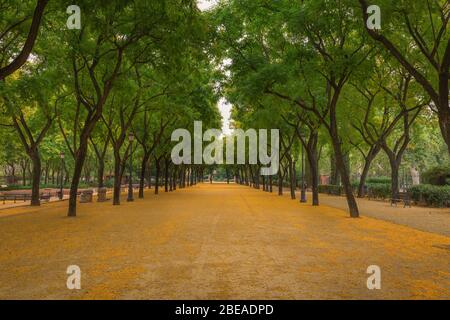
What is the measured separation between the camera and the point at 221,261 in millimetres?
9102

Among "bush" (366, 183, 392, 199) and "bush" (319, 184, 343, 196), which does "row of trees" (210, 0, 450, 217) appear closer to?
"bush" (366, 183, 392, 199)

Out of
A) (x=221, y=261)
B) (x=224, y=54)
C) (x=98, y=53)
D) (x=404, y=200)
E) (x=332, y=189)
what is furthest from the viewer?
(x=332, y=189)

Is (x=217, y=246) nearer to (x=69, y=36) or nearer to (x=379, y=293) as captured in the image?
(x=379, y=293)

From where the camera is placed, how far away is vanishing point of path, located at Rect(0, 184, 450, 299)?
6.75 m

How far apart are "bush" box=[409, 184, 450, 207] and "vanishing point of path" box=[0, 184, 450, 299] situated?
1273 cm

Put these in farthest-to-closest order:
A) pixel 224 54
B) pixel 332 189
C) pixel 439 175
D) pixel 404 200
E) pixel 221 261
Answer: pixel 332 189
pixel 439 175
pixel 404 200
pixel 224 54
pixel 221 261

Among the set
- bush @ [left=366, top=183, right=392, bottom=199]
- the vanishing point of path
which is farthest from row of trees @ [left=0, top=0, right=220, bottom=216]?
bush @ [left=366, top=183, right=392, bottom=199]

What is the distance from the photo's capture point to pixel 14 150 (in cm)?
5269

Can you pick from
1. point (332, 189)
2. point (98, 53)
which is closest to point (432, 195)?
point (332, 189)

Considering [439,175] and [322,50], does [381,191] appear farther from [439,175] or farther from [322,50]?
[322,50]

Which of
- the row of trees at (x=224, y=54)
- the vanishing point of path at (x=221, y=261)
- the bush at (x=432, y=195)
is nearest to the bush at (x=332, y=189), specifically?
the row of trees at (x=224, y=54)

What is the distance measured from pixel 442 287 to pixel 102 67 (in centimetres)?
1962

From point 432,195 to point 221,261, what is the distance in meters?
22.8
